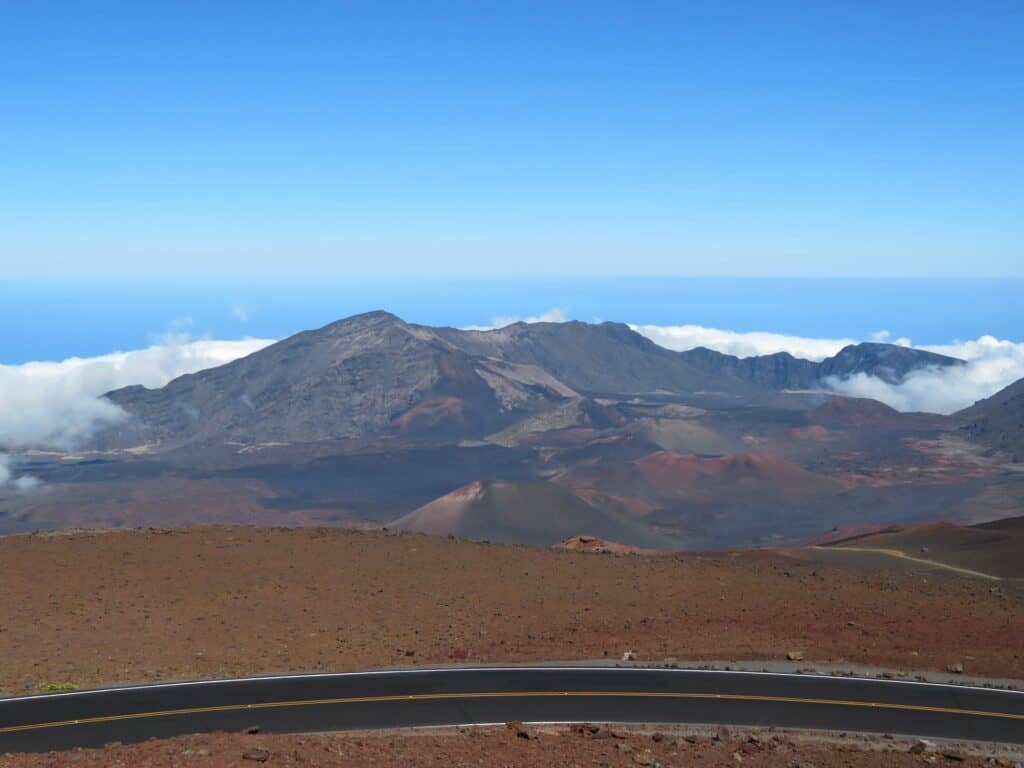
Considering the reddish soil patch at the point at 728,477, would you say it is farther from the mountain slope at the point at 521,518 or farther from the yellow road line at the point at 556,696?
the yellow road line at the point at 556,696

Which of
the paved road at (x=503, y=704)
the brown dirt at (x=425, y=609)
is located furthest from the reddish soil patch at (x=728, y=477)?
the paved road at (x=503, y=704)

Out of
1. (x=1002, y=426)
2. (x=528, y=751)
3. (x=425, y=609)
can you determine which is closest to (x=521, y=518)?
(x=425, y=609)

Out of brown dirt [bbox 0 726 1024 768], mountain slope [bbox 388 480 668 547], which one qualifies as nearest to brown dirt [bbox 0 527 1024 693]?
brown dirt [bbox 0 726 1024 768]

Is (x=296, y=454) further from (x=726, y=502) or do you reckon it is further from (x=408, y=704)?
(x=408, y=704)

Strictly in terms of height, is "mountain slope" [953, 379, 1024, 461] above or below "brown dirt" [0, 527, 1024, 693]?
below

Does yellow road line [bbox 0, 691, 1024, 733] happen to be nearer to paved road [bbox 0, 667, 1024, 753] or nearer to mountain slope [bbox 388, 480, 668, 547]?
paved road [bbox 0, 667, 1024, 753]

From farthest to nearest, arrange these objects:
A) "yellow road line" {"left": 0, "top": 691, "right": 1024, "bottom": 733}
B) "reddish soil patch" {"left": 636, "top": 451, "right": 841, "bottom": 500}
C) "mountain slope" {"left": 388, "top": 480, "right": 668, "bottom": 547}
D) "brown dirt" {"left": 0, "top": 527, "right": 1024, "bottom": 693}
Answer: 1. "reddish soil patch" {"left": 636, "top": 451, "right": 841, "bottom": 500}
2. "mountain slope" {"left": 388, "top": 480, "right": 668, "bottom": 547}
3. "brown dirt" {"left": 0, "top": 527, "right": 1024, "bottom": 693}
4. "yellow road line" {"left": 0, "top": 691, "right": 1024, "bottom": 733}

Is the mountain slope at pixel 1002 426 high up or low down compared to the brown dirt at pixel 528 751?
down
